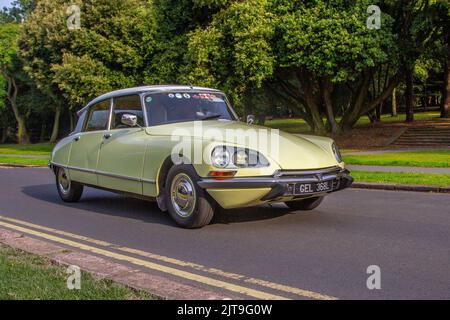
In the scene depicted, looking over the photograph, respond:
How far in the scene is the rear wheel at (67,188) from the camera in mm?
9531

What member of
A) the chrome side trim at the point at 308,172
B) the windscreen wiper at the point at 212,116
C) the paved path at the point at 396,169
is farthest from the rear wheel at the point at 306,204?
the paved path at the point at 396,169

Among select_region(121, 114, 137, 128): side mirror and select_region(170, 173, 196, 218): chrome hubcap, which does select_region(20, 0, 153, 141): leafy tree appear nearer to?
select_region(121, 114, 137, 128): side mirror

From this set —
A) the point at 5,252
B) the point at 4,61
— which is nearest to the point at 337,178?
the point at 5,252

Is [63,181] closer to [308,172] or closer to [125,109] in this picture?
[125,109]

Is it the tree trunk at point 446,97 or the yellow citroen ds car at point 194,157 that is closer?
the yellow citroen ds car at point 194,157

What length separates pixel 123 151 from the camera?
7852mm

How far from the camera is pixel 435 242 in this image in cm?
598

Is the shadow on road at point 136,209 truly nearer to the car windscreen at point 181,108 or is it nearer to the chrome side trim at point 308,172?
the chrome side trim at point 308,172

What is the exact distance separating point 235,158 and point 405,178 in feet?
22.8

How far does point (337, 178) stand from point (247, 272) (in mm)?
2583

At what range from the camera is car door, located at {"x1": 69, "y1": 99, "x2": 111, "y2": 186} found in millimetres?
8602

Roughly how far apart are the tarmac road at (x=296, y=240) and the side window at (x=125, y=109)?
139 cm

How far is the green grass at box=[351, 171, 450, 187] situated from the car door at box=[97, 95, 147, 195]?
6.02 m

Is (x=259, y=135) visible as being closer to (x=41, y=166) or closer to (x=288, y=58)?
(x=41, y=166)
